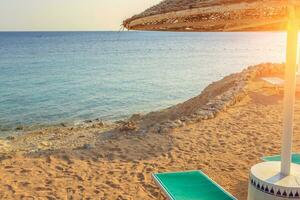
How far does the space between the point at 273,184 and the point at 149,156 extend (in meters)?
3.41

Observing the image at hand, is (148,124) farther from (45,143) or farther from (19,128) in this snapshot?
(19,128)

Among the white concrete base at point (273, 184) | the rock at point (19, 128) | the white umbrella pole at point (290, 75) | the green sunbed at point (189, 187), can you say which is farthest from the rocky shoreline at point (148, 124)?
the white umbrella pole at point (290, 75)

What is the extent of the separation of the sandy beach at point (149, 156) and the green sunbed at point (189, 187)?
1.81ft

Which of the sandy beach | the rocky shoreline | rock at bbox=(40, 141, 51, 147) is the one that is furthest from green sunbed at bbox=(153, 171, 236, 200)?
rock at bbox=(40, 141, 51, 147)

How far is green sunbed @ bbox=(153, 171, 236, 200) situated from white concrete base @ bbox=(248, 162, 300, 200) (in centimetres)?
80

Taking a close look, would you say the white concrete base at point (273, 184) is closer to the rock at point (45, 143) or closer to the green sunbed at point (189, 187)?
the green sunbed at point (189, 187)

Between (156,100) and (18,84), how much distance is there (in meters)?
11.8

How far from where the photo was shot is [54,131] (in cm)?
1199

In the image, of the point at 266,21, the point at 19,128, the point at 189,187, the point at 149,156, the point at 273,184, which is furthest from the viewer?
the point at 19,128

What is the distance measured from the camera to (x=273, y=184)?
11.0 feet

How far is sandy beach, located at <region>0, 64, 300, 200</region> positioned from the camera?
5.38 m

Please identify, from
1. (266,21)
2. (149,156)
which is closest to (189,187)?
(149,156)

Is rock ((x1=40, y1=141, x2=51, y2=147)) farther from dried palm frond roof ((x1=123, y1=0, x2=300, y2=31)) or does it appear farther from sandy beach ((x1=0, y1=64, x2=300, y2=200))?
dried palm frond roof ((x1=123, y1=0, x2=300, y2=31))

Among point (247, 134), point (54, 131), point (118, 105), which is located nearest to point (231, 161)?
point (247, 134)
